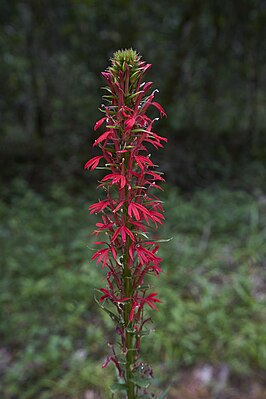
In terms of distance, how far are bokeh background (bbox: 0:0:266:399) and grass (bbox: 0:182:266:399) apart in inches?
0.5

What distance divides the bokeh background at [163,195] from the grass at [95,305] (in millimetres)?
13

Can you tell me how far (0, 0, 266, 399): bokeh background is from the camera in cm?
302

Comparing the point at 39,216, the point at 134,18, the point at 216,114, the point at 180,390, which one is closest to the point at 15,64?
the point at 134,18

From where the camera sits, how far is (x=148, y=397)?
3.98 ft

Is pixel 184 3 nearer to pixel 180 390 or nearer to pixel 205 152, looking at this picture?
pixel 205 152

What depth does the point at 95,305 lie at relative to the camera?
3.58 meters

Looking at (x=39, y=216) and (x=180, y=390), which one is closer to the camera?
(x=180, y=390)

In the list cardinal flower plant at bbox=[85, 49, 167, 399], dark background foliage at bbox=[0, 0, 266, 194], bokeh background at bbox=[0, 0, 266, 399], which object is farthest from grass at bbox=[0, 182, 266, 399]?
dark background foliage at bbox=[0, 0, 266, 194]

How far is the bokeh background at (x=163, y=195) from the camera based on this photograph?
3.02m

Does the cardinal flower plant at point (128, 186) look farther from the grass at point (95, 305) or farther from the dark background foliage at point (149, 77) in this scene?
the dark background foliage at point (149, 77)

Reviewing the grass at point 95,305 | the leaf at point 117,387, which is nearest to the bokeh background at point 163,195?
the grass at point 95,305

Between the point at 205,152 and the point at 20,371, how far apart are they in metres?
5.47

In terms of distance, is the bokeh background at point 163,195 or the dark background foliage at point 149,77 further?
the dark background foliage at point 149,77

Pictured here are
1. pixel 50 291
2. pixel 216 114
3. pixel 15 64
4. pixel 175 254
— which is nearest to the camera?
pixel 50 291
